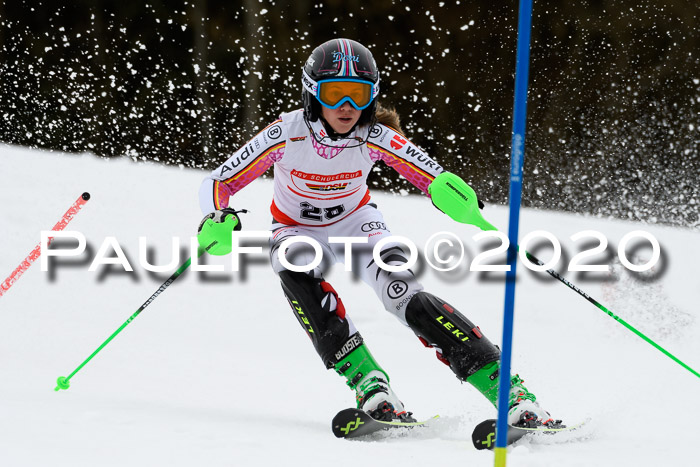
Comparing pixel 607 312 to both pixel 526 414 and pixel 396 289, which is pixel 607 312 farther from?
pixel 396 289

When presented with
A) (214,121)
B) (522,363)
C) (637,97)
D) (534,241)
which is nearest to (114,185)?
(534,241)

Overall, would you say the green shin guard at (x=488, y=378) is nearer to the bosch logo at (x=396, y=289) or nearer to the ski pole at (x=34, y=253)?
the bosch logo at (x=396, y=289)

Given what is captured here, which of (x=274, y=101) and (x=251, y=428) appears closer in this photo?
(x=251, y=428)

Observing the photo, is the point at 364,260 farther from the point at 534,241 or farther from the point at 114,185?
the point at 114,185

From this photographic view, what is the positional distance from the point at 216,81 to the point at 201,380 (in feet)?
53.1

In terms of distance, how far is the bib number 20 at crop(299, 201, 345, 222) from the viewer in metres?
3.85

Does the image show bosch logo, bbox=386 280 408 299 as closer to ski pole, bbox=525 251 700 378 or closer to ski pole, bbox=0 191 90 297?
ski pole, bbox=525 251 700 378

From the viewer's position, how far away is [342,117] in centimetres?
355

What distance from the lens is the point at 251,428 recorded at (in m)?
3.17

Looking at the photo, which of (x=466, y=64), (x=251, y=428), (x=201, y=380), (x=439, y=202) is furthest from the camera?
(x=466, y=64)

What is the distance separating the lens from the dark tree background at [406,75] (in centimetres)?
1994

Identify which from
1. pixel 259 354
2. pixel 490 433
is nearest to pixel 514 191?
pixel 490 433

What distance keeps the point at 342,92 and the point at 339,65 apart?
0.12 metres

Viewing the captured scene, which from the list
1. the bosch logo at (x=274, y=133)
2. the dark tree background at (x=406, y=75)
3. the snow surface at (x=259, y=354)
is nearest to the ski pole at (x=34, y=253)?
the snow surface at (x=259, y=354)
